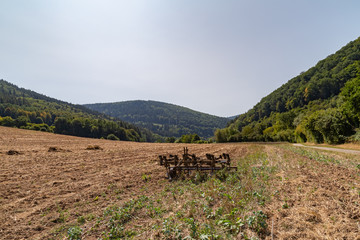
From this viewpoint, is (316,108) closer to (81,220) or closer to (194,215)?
(194,215)

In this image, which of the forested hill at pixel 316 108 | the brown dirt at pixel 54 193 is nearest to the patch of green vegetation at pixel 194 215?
the brown dirt at pixel 54 193

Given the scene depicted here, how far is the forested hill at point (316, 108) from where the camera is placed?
33.5 meters

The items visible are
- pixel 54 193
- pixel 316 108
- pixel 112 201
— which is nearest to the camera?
pixel 112 201

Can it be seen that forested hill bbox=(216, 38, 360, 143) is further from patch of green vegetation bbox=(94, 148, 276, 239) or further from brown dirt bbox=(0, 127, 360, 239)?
patch of green vegetation bbox=(94, 148, 276, 239)

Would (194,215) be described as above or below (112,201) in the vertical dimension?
above

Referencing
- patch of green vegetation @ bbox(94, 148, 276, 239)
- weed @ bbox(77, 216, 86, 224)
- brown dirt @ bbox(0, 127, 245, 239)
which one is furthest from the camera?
weed @ bbox(77, 216, 86, 224)

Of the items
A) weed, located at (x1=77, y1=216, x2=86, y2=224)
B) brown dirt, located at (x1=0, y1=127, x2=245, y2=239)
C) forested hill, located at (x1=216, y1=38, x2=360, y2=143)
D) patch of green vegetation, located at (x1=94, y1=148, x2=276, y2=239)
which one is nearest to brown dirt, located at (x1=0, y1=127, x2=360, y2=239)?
brown dirt, located at (x1=0, y1=127, x2=245, y2=239)

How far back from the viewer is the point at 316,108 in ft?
311

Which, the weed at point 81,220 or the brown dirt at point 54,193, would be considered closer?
the brown dirt at point 54,193

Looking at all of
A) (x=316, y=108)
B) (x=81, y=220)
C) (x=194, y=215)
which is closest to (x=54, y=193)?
(x=81, y=220)

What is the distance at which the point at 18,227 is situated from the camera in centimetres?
605

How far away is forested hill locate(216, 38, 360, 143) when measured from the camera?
33531mm

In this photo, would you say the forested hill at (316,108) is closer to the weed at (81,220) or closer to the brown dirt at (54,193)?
the brown dirt at (54,193)

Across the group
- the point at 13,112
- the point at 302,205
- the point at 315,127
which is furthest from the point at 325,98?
the point at 13,112
